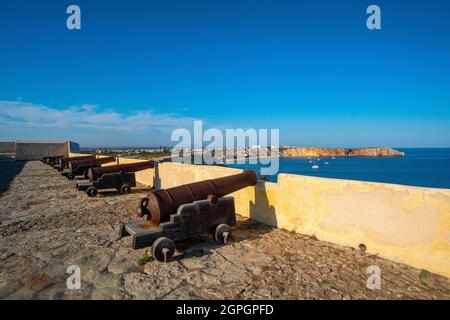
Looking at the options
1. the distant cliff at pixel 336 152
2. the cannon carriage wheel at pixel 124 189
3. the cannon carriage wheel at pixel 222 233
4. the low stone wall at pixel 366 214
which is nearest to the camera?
the low stone wall at pixel 366 214

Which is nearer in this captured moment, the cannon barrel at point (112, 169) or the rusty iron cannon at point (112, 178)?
the rusty iron cannon at point (112, 178)

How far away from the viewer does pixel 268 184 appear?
18.4ft

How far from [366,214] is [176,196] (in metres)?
2.80

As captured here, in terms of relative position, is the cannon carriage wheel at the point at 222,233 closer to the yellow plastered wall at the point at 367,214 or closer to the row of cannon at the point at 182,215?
the row of cannon at the point at 182,215

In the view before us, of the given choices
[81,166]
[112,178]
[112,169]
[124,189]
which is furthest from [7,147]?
[124,189]

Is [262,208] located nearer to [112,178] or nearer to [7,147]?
[112,178]

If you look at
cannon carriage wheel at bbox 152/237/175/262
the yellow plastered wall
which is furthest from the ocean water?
cannon carriage wheel at bbox 152/237/175/262

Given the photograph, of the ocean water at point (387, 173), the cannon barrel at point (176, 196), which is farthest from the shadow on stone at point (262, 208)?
the ocean water at point (387, 173)

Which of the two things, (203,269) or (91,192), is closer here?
(203,269)

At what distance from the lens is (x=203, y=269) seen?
371cm

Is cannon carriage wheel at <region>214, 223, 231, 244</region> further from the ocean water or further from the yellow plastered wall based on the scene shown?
the ocean water

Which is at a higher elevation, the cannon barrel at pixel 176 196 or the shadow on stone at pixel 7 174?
the cannon barrel at pixel 176 196

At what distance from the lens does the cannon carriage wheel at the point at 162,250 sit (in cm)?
388
